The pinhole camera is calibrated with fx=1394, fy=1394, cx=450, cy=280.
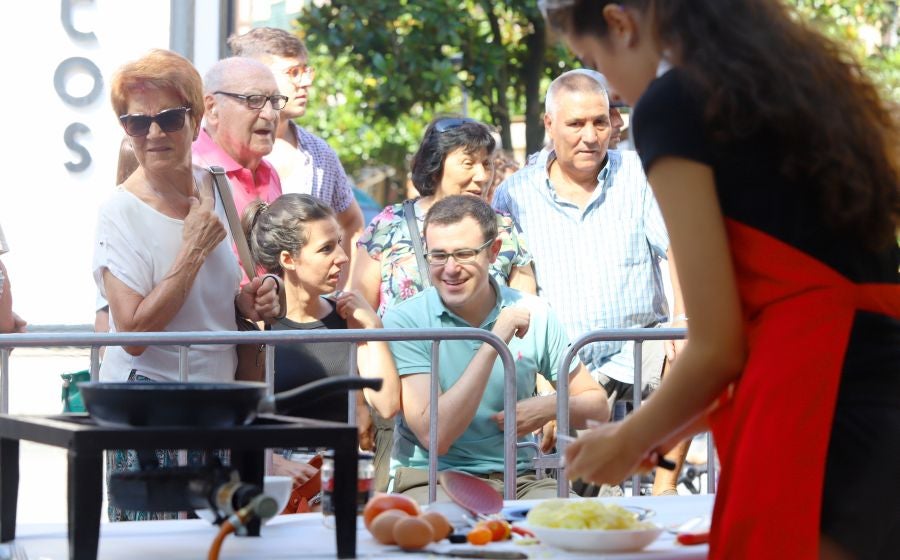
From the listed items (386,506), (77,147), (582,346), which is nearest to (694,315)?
(386,506)

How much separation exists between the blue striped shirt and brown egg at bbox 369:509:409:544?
2884 mm

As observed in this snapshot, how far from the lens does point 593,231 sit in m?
5.65

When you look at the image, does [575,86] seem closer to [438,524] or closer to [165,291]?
[165,291]

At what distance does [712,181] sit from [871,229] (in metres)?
0.26

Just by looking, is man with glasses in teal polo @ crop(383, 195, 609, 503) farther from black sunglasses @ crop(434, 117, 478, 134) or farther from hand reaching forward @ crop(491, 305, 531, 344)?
black sunglasses @ crop(434, 117, 478, 134)

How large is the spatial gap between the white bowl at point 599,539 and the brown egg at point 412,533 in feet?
0.71

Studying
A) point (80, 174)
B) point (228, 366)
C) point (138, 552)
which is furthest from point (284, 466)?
point (80, 174)

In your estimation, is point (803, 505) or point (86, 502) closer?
point (803, 505)

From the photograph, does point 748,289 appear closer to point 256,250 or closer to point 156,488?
point 156,488

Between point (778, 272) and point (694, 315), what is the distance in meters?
0.14

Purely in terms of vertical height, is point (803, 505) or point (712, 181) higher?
point (712, 181)

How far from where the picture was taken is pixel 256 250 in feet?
16.5

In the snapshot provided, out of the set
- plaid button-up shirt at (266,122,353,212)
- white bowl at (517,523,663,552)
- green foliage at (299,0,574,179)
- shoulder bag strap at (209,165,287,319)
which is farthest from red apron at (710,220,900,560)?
green foliage at (299,0,574,179)

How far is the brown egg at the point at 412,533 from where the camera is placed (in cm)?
256
